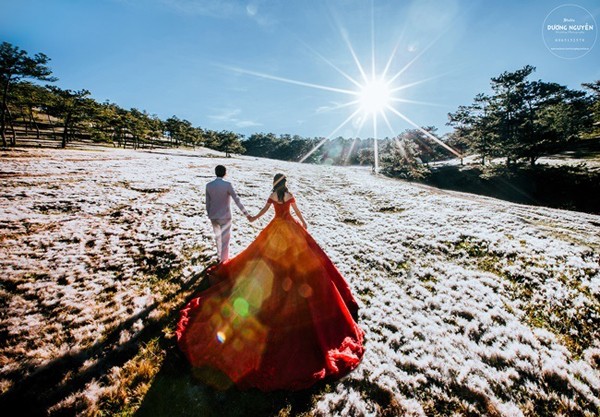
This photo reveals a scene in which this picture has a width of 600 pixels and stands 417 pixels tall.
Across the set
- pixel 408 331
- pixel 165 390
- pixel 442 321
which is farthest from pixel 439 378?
pixel 165 390

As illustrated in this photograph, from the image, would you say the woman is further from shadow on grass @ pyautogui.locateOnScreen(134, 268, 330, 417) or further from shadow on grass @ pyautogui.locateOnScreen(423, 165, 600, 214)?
shadow on grass @ pyautogui.locateOnScreen(423, 165, 600, 214)

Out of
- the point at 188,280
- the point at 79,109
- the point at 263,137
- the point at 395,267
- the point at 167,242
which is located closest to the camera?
the point at 188,280

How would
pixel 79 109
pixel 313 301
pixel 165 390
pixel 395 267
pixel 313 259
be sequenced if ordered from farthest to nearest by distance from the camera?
1. pixel 79 109
2. pixel 395 267
3. pixel 313 259
4. pixel 313 301
5. pixel 165 390

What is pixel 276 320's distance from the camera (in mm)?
5469

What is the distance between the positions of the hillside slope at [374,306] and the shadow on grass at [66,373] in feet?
0.08

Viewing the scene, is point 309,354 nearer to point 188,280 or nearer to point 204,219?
point 188,280

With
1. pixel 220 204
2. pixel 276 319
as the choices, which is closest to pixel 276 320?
pixel 276 319

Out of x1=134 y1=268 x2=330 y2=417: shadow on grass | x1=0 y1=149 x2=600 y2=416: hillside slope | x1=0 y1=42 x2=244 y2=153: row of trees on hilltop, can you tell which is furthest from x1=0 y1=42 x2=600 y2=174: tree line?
x1=134 y1=268 x2=330 y2=417: shadow on grass

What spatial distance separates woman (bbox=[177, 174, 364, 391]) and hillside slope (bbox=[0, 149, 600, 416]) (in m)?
0.42

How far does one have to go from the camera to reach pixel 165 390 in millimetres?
4348

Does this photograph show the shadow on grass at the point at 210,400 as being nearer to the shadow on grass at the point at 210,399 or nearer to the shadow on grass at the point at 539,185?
the shadow on grass at the point at 210,399

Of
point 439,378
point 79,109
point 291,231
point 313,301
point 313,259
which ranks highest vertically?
point 79,109

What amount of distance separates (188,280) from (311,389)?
5.49 metres

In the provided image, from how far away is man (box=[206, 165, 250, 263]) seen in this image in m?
7.84
